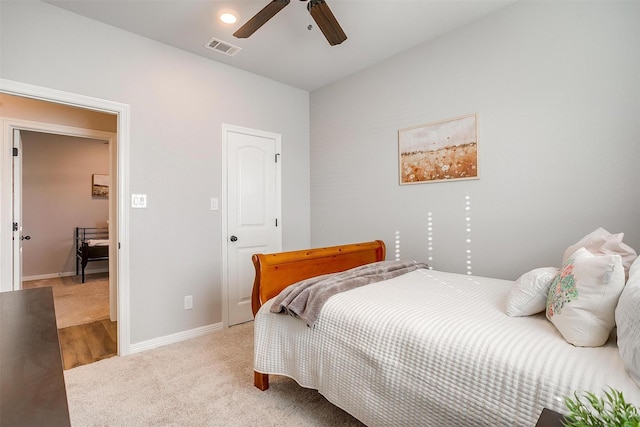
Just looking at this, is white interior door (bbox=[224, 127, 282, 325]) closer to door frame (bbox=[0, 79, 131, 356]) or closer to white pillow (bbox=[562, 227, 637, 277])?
door frame (bbox=[0, 79, 131, 356])

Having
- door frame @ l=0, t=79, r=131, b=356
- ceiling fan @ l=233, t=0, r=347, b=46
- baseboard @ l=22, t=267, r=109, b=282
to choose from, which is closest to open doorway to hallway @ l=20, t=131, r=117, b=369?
baseboard @ l=22, t=267, r=109, b=282

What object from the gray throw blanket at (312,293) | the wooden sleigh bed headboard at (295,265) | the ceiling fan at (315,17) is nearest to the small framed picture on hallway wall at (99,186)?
the ceiling fan at (315,17)

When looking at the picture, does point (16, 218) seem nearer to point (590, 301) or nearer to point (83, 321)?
point (83, 321)

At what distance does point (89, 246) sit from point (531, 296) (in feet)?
20.6

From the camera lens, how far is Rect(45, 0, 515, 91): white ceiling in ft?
7.72

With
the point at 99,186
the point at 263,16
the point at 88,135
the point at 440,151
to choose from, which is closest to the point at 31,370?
the point at 263,16

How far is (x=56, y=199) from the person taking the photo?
5793 mm

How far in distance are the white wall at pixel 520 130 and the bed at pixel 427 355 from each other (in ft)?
1.79

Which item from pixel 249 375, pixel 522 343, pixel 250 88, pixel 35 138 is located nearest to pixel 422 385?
pixel 522 343

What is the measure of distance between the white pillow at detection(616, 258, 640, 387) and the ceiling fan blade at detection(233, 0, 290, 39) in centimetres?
215

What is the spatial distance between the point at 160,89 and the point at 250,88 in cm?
95

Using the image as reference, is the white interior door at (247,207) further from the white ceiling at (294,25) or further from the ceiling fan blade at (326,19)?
the ceiling fan blade at (326,19)

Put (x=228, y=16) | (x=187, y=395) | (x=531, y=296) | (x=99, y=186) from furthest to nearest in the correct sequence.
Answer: (x=99, y=186)
(x=228, y=16)
(x=187, y=395)
(x=531, y=296)

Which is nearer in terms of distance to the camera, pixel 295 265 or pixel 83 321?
pixel 295 265
